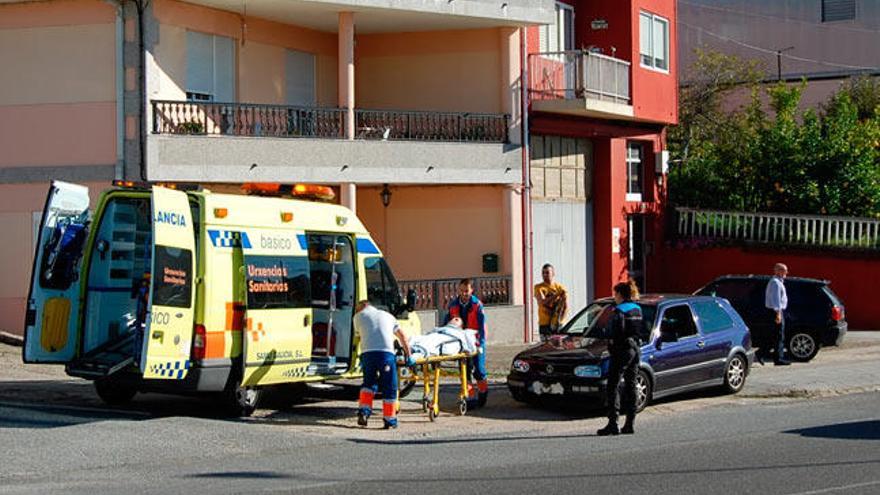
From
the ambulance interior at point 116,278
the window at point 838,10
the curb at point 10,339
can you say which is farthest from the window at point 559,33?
the window at point 838,10

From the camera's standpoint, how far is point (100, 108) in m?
23.0

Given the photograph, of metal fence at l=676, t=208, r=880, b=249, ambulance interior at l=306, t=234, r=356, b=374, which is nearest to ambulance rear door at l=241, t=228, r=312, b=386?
ambulance interior at l=306, t=234, r=356, b=374

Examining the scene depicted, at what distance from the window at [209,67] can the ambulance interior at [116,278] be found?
322 inches

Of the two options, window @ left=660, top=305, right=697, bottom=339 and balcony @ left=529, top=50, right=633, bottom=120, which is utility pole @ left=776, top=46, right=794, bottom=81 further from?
window @ left=660, top=305, right=697, bottom=339

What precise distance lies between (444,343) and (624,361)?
245 centimetres

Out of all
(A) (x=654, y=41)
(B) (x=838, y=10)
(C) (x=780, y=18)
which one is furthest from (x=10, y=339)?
(B) (x=838, y=10)

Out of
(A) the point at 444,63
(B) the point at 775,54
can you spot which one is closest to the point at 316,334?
(A) the point at 444,63

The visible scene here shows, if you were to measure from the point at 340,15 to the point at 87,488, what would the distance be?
1508 centimetres

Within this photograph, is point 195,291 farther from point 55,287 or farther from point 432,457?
point 432,457

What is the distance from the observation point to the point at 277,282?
642 inches

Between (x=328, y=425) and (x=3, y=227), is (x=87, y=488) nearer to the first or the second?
(x=328, y=425)

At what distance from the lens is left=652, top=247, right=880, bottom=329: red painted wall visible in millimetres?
32219

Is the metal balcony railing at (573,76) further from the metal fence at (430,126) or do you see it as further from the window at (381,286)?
the window at (381,286)

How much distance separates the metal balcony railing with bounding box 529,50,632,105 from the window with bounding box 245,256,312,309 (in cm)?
1277
